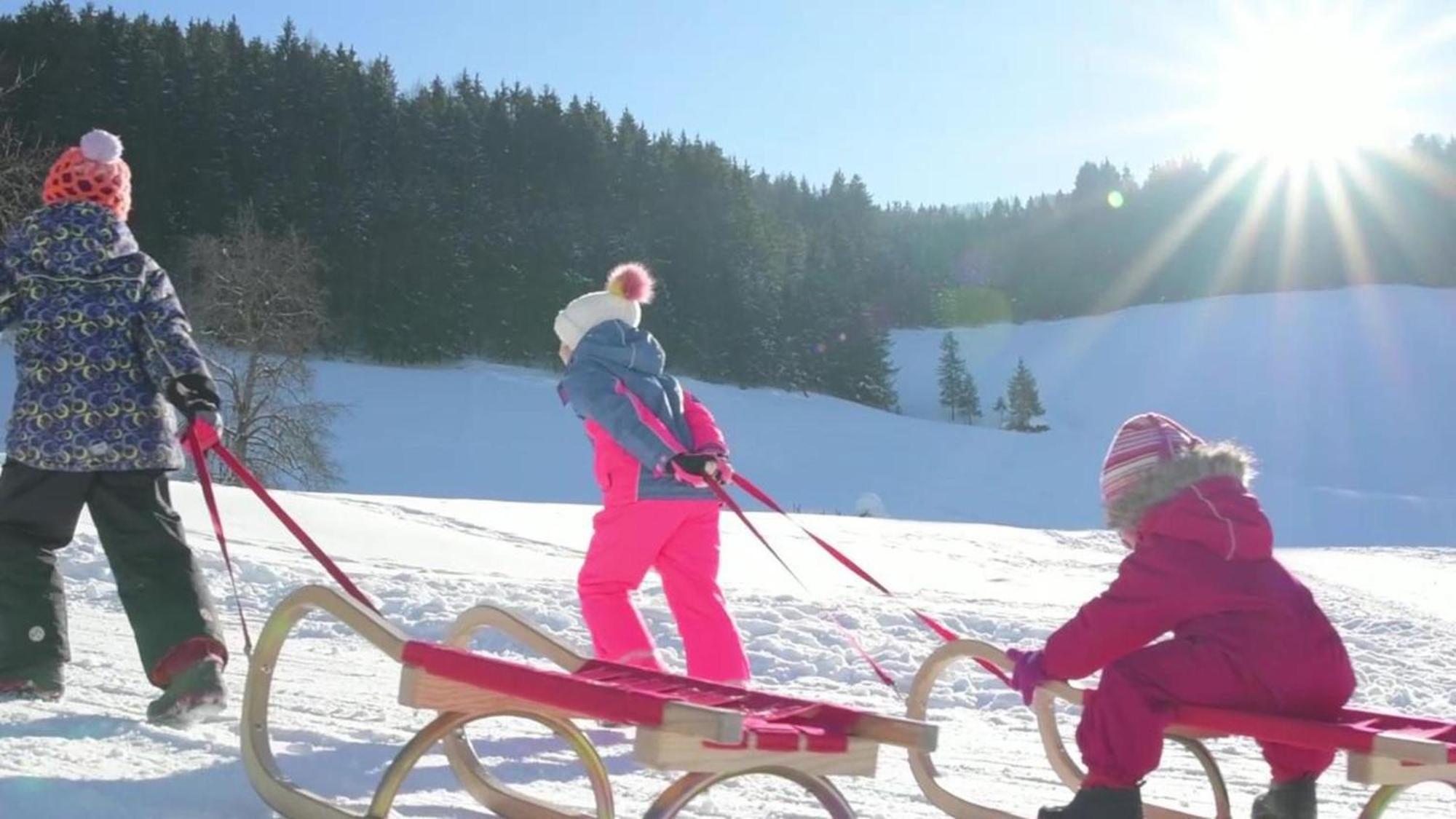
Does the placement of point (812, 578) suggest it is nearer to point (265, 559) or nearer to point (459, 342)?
point (265, 559)

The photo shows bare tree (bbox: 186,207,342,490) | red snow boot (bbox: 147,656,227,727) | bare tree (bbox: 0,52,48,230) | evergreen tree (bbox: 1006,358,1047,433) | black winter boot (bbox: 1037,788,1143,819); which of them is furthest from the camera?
evergreen tree (bbox: 1006,358,1047,433)

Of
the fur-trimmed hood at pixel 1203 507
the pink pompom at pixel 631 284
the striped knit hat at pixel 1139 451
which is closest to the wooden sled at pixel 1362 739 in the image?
the fur-trimmed hood at pixel 1203 507

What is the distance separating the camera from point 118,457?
137 inches

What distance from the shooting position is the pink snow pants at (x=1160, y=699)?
265cm

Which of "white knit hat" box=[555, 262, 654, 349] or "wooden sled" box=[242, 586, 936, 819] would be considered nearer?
"wooden sled" box=[242, 586, 936, 819]

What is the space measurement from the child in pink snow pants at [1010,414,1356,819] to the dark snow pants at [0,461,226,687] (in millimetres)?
2315

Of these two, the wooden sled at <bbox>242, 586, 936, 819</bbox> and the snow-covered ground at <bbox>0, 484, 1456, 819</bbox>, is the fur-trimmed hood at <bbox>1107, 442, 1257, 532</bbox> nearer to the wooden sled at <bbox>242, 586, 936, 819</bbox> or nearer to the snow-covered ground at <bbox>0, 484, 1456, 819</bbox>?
the wooden sled at <bbox>242, 586, 936, 819</bbox>

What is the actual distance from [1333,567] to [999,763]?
12.4 meters

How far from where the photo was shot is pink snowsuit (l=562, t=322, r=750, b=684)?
414cm

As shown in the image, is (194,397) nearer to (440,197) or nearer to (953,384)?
(440,197)

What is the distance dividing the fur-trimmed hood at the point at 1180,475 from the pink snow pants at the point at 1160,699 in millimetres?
326

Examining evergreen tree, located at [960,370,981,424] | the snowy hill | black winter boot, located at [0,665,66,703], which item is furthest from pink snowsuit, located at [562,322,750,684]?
evergreen tree, located at [960,370,981,424]

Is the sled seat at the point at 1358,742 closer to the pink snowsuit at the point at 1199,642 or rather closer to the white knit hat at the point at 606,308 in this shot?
the pink snowsuit at the point at 1199,642

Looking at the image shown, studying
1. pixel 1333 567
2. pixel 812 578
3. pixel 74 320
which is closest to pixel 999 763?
pixel 74 320
